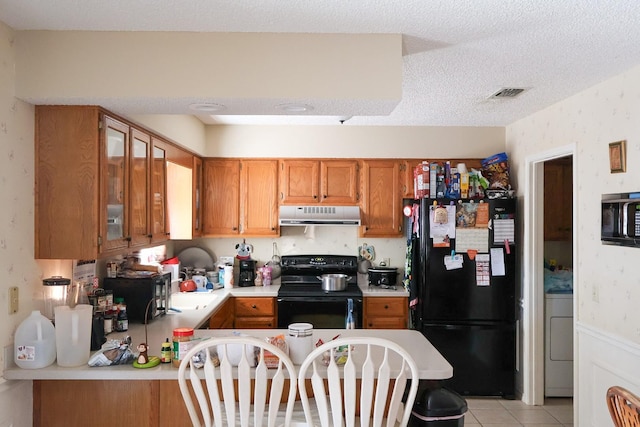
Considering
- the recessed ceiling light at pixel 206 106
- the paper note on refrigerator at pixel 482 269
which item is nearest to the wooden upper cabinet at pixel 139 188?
the recessed ceiling light at pixel 206 106

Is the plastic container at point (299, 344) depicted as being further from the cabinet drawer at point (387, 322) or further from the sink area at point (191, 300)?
the cabinet drawer at point (387, 322)

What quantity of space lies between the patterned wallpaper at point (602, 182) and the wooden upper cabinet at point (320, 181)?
1.76 m

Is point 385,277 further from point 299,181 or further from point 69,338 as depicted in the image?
point 69,338

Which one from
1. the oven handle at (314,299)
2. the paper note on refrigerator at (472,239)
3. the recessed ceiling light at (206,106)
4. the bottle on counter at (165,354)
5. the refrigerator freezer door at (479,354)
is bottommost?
the refrigerator freezer door at (479,354)

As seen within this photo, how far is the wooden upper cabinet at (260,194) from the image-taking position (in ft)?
15.7

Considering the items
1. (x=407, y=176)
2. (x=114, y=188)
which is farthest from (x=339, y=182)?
(x=114, y=188)

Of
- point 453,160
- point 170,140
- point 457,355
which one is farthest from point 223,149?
point 457,355

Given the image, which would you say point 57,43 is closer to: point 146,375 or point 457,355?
point 146,375

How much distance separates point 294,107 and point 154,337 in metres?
1.50

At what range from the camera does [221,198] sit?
189 inches

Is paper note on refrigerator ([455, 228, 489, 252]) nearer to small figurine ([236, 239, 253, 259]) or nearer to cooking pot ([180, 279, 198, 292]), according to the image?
small figurine ([236, 239, 253, 259])

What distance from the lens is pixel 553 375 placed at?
14.0 ft

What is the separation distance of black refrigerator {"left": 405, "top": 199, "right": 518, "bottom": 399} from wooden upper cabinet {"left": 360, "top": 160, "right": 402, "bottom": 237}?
22.0 inches

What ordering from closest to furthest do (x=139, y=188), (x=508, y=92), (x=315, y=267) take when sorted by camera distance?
1. (x=139, y=188)
2. (x=508, y=92)
3. (x=315, y=267)
